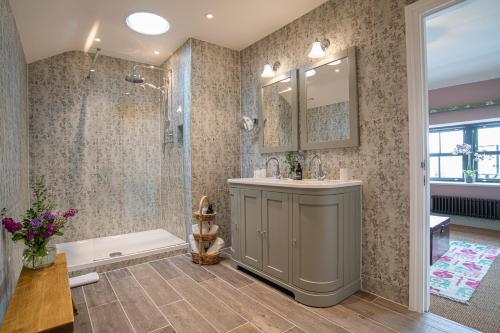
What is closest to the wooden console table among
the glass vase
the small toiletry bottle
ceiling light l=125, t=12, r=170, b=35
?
the glass vase

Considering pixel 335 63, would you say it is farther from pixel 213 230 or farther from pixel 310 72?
pixel 213 230

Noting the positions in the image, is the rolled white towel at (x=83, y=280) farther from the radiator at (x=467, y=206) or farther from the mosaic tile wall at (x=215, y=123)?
the radiator at (x=467, y=206)

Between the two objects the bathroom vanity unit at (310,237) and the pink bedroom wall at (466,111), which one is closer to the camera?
the bathroom vanity unit at (310,237)

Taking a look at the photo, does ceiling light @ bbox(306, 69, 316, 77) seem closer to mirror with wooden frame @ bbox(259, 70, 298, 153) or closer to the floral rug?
mirror with wooden frame @ bbox(259, 70, 298, 153)

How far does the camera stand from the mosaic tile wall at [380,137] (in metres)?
1.98

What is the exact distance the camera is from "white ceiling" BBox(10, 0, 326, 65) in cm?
235

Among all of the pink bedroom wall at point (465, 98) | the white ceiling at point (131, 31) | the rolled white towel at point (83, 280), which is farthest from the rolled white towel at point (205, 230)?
the pink bedroom wall at point (465, 98)

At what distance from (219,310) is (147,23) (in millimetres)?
2996

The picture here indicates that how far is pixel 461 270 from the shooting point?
8.66 feet

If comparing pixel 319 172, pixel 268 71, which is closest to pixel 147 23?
pixel 268 71

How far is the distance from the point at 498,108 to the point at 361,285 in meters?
4.31

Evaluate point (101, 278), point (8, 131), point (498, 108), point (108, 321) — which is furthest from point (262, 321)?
point (498, 108)

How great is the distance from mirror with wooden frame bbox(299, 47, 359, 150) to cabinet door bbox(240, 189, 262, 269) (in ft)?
2.49

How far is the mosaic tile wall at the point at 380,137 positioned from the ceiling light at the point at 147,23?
5.59 ft
